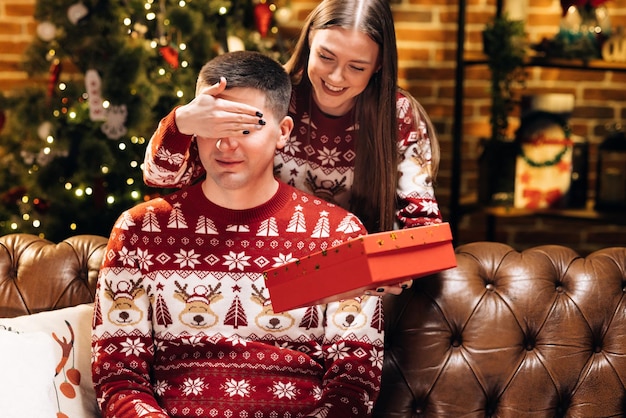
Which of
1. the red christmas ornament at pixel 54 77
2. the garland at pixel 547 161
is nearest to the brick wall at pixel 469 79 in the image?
the garland at pixel 547 161

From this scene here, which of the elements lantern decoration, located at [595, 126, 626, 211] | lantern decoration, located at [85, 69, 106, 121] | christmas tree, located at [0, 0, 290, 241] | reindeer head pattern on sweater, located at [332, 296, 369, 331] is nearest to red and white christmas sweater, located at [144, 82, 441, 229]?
reindeer head pattern on sweater, located at [332, 296, 369, 331]

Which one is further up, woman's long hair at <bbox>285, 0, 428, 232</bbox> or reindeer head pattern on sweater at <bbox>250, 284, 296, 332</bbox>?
woman's long hair at <bbox>285, 0, 428, 232</bbox>

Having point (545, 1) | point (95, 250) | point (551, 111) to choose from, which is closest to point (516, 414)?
point (95, 250)

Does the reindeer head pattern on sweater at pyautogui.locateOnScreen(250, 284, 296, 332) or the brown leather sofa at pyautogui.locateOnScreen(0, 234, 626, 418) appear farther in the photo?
the brown leather sofa at pyautogui.locateOnScreen(0, 234, 626, 418)

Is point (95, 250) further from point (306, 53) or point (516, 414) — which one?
point (516, 414)

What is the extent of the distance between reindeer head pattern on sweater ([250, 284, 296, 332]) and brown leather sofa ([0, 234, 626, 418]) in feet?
1.28

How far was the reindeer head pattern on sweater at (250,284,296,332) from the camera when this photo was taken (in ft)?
6.30

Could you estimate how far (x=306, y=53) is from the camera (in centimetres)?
217

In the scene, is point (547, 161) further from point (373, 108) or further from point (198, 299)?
point (198, 299)

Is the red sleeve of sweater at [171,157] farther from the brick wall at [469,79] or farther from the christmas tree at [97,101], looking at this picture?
the brick wall at [469,79]

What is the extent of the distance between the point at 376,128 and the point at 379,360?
596 mm

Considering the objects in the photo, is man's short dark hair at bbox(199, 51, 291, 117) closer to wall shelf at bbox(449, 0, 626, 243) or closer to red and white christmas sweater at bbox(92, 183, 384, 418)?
red and white christmas sweater at bbox(92, 183, 384, 418)

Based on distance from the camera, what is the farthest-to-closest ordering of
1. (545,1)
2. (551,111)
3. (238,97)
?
1. (545,1)
2. (551,111)
3. (238,97)

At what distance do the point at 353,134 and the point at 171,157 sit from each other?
0.53m
